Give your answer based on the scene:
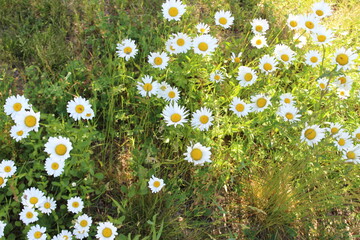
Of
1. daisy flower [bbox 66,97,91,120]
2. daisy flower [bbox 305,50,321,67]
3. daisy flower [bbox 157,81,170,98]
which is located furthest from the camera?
daisy flower [bbox 305,50,321,67]

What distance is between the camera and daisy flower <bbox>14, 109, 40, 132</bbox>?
6.03 ft

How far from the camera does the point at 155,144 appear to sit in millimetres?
2447

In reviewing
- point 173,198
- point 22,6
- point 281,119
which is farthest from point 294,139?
point 22,6

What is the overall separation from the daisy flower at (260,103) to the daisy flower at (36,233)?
1619mm

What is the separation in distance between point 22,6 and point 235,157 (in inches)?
93.2

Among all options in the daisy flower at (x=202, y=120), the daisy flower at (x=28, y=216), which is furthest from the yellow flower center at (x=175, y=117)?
the daisy flower at (x=28, y=216)

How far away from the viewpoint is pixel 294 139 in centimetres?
225

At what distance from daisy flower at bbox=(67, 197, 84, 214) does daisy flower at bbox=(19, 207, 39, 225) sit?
0.18 m

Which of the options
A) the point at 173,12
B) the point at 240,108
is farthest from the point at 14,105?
the point at 240,108

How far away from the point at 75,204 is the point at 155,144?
0.75 metres

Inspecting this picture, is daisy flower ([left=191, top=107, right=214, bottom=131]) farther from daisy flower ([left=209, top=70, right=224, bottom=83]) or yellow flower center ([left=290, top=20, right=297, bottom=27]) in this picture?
yellow flower center ([left=290, top=20, right=297, bottom=27])

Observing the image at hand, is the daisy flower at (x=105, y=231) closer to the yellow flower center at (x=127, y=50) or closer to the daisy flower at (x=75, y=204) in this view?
the daisy flower at (x=75, y=204)

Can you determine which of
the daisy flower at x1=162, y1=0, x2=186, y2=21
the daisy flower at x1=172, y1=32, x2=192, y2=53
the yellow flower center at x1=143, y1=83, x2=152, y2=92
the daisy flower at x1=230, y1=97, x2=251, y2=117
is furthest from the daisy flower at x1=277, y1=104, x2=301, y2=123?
the daisy flower at x1=162, y1=0, x2=186, y2=21

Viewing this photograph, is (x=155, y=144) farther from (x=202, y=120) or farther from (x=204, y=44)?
(x=204, y=44)
